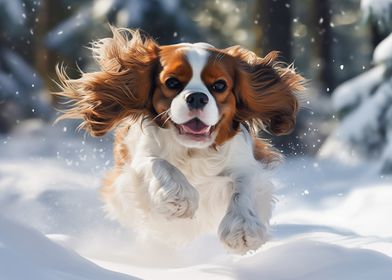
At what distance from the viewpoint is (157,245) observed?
4844mm

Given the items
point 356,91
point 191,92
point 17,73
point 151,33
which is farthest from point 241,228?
point 17,73

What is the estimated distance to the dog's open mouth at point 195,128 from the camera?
4.02m

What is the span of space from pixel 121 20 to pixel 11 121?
323 centimetres

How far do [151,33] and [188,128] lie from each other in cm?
810

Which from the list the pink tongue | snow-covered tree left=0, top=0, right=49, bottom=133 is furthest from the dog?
snow-covered tree left=0, top=0, right=49, bottom=133

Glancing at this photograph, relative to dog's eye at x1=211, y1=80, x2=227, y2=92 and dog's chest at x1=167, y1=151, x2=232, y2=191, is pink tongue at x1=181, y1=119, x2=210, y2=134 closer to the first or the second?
dog's eye at x1=211, y1=80, x2=227, y2=92

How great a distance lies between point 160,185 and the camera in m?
4.11

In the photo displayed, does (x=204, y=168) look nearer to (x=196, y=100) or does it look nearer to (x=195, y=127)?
(x=195, y=127)

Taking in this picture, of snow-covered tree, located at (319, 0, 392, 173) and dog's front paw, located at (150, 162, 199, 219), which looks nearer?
dog's front paw, located at (150, 162, 199, 219)

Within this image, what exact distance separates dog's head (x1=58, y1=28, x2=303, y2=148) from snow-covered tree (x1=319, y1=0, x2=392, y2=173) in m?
3.64

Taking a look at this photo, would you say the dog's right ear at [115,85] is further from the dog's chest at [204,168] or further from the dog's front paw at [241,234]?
the dog's front paw at [241,234]

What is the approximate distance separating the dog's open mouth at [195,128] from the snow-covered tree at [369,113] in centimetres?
442

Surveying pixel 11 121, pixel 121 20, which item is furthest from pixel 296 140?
pixel 11 121

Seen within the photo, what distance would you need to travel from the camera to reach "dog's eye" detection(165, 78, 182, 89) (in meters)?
4.07
